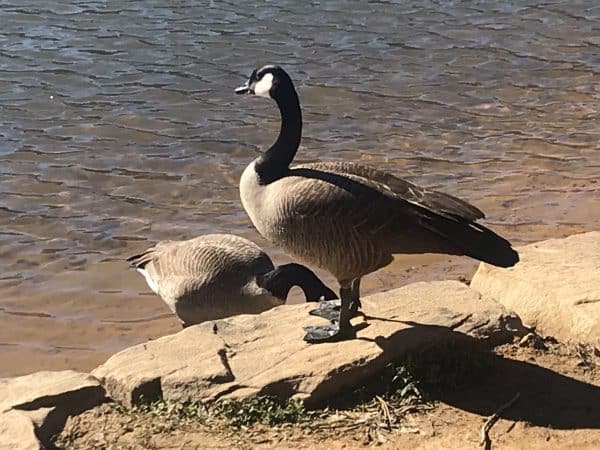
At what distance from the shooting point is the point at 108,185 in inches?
362

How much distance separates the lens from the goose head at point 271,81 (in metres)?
5.34

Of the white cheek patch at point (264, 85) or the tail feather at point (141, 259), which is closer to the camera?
the white cheek patch at point (264, 85)

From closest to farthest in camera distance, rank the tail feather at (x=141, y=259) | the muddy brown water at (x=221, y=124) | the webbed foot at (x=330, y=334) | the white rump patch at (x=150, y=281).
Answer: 1. the webbed foot at (x=330, y=334)
2. the white rump patch at (x=150, y=281)
3. the tail feather at (x=141, y=259)
4. the muddy brown water at (x=221, y=124)

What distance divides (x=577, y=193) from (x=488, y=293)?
3.40 m

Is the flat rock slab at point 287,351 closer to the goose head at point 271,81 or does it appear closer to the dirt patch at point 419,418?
the dirt patch at point 419,418

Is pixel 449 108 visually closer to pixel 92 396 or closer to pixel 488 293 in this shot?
pixel 488 293

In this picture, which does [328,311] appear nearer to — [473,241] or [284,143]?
[284,143]

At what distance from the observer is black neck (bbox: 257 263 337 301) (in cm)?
671

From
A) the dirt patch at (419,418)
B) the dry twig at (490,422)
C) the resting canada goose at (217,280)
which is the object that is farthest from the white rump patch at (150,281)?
the dry twig at (490,422)

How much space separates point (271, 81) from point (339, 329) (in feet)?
4.60

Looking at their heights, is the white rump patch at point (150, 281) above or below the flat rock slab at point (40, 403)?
below

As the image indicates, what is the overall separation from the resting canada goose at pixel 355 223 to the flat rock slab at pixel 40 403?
1.14m

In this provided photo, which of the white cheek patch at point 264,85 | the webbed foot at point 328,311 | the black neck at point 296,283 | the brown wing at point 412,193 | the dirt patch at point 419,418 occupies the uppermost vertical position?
the white cheek patch at point 264,85

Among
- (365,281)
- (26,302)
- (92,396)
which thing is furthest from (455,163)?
(92,396)
